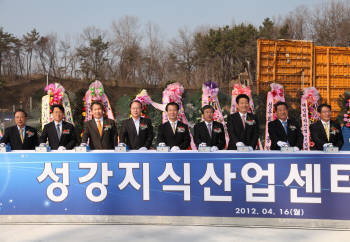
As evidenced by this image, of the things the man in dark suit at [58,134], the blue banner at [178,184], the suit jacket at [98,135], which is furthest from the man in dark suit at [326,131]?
the man in dark suit at [58,134]

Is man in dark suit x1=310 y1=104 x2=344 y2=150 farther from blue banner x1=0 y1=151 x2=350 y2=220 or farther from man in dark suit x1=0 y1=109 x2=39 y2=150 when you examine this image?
man in dark suit x1=0 y1=109 x2=39 y2=150

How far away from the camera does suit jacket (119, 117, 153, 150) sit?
5.06 meters

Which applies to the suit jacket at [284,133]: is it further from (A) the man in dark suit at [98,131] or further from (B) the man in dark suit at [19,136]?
(B) the man in dark suit at [19,136]

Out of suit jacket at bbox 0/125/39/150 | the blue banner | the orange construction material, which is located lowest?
the blue banner

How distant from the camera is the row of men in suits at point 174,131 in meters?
4.91

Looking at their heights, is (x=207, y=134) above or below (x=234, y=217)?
above

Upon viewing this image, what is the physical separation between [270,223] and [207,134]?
1.54 meters

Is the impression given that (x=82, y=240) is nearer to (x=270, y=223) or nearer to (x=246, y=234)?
(x=246, y=234)

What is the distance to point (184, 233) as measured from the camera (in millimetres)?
3873

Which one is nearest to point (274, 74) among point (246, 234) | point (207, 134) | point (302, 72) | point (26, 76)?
point (302, 72)

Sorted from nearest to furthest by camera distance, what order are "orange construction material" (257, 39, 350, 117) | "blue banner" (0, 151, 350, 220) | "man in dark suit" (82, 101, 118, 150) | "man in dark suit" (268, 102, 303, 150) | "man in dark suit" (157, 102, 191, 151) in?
1. "blue banner" (0, 151, 350, 220)
2. "man in dark suit" (268, 102, 303, 150)
3. "man in dark suit" (82, 101, 118, 150)
4. "man in dark suit" (157, 102, 191, 151)
5. "orange construction material" (257, 39, 350, 117)

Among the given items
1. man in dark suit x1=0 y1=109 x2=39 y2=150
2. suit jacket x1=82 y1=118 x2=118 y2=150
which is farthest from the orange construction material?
Result: man in dark suit x1=0 y1=109 x2=39 y2=150

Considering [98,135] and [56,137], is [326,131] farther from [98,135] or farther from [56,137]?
[56,137]

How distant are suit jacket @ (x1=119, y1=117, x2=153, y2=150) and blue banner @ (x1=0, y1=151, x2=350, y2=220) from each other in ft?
2.90
